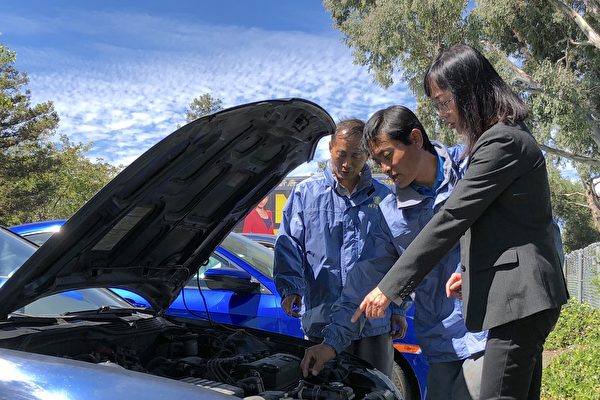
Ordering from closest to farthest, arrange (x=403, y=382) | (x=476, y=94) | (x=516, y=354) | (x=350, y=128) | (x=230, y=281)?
(x=516, y=354)
(x=476, y=94)
(x=350, y=128)
(x=230, y=281)
(x=403, y=382)

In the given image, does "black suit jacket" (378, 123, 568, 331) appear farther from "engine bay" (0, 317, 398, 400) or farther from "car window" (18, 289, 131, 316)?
"car window" (18, 289, 131, 316)

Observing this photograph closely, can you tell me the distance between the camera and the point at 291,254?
3.26 meters

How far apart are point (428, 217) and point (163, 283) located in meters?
1.45

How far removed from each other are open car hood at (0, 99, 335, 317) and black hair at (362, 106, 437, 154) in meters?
0.19

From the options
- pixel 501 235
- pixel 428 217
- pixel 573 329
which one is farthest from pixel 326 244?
pixel 573 329

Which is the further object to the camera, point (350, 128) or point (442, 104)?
point (350, 128)

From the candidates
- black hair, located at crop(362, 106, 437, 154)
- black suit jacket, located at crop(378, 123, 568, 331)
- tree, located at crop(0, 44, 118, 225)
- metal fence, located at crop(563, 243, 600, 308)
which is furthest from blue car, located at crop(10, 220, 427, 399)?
tree, located at crop(0, 44, 118, 225)

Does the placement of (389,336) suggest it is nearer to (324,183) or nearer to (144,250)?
(324,183)

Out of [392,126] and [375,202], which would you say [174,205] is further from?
[375,202]

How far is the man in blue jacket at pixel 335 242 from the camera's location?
10.4 feet

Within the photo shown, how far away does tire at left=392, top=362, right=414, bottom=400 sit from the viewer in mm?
4250

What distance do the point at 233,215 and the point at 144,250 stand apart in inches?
20.3

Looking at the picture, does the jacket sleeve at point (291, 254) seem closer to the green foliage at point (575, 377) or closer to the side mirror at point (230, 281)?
the side mirror at point (230, 281)

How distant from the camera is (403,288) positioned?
7.13ft
